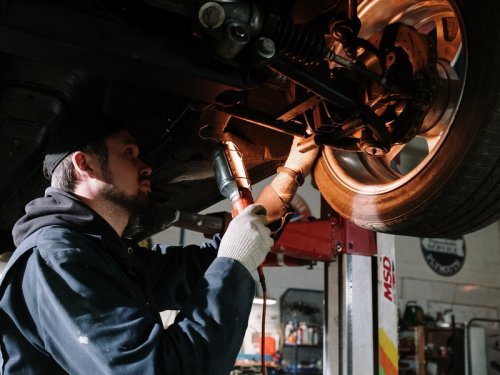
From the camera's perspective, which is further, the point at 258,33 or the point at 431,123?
the point at 431,123

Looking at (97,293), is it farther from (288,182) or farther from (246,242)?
(288,182)

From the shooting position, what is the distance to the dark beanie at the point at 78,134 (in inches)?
50.0

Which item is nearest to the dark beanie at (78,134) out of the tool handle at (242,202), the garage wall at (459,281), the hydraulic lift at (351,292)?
the tool handle at (242,202)

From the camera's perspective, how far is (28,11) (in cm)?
78

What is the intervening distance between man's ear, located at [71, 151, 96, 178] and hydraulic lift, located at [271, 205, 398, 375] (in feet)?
2.63

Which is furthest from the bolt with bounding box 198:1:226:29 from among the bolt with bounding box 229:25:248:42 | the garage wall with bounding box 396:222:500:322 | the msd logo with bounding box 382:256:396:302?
the garage wall with bounding box 396:222:500:322

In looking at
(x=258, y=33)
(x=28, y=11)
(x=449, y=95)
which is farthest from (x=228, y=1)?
(x=449, y=95)

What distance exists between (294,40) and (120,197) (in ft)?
1.90

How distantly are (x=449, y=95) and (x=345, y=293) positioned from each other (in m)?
1.01

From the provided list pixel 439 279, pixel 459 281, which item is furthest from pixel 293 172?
pixel 459 281

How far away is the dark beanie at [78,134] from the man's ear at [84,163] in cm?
2

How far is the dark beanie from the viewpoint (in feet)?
4.17

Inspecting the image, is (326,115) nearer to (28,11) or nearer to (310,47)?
(310,47)

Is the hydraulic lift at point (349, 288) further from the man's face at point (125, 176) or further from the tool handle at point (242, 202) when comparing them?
the tool handle at point (242, 202)
